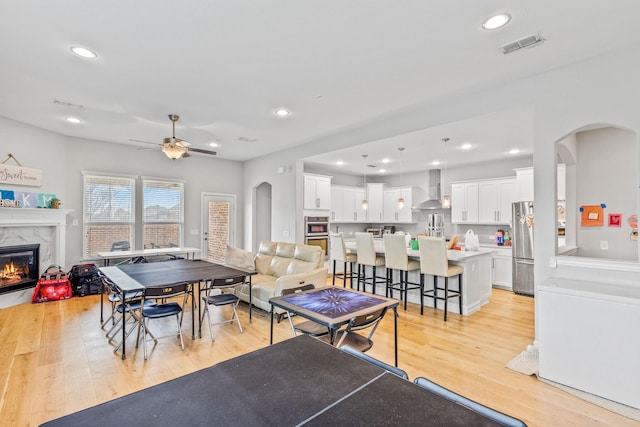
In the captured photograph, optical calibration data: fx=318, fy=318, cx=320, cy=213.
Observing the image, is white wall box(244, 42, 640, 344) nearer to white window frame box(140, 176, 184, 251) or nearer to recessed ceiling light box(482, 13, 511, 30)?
recessed ceiling light box(482, 13, 511, 30)

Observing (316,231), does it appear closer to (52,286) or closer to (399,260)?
(399,260)

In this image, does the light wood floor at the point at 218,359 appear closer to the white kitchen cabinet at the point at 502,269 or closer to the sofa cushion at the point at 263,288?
the sofa cushion at the point at 263,288

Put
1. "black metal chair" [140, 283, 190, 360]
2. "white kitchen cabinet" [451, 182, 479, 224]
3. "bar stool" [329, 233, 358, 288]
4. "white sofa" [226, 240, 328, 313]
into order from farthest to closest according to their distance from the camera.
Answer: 1. "white kitchen cabinet" [451, 182, 479, 224]
2. "bar stool" [329, 233, 358, 288]
3. "white sofa" [226, 240, 328, 313]
4. "black metal chair" [140, 283, 190, 360]

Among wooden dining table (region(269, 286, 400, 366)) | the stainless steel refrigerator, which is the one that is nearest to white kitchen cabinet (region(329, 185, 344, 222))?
the stainless steel refrigerator

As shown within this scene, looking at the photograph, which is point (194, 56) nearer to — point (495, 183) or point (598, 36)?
point (598, 36)

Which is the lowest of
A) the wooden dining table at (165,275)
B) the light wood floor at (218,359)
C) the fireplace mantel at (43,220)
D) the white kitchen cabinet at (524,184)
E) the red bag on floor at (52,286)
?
the light wood floor at (218,359)

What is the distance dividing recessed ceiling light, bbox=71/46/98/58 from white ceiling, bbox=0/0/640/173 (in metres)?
0.09

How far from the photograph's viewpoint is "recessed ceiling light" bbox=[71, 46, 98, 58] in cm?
291

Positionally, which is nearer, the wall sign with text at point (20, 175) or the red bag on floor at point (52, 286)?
the wall sign with text at point (20, 175)

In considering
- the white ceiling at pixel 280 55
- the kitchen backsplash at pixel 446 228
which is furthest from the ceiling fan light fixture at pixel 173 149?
the kitchen backsplash at pixel 446 228

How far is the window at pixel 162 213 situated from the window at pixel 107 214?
0.95ft

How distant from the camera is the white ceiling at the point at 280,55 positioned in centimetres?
241

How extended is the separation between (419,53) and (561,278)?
8.45ft

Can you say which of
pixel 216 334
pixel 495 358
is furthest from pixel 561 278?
pixel 216 334
